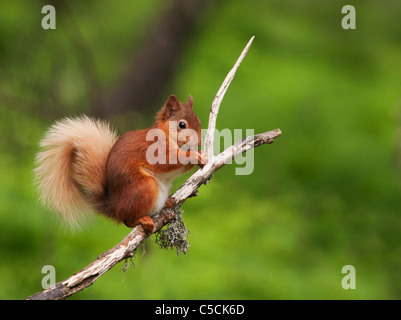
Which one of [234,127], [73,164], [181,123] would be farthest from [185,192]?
[234,127]

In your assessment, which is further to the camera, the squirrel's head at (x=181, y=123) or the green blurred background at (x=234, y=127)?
the green blurred background at (x=234, y=127)

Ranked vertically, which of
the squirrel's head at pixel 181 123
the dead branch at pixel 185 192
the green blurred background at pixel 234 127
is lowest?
the dead branch at pixel 185 192

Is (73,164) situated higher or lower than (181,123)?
lower

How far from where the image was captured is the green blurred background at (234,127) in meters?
6.10

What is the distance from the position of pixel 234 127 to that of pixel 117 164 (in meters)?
5.01

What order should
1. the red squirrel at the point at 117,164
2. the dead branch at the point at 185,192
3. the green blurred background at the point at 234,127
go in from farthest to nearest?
the green blurred background at the point at 234,127, the red squirrel at the point at 117,164, the dead branch at the point at 185,192

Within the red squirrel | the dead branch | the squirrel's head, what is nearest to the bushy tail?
the red squirrel

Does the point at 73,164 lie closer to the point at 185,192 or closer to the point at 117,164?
the point at 117,164

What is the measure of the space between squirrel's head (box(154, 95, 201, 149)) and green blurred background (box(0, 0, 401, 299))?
3.06 feet

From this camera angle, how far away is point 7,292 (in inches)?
223

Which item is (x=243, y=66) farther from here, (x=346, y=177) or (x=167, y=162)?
(x=167, y=162)

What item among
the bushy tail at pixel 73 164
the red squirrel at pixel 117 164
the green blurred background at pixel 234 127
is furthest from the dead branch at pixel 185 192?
the green blurred background at pixel 234 127

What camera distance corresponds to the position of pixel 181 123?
320cm

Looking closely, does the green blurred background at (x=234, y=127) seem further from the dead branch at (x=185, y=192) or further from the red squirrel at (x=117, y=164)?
the dead branch at (x=185, y=192)
